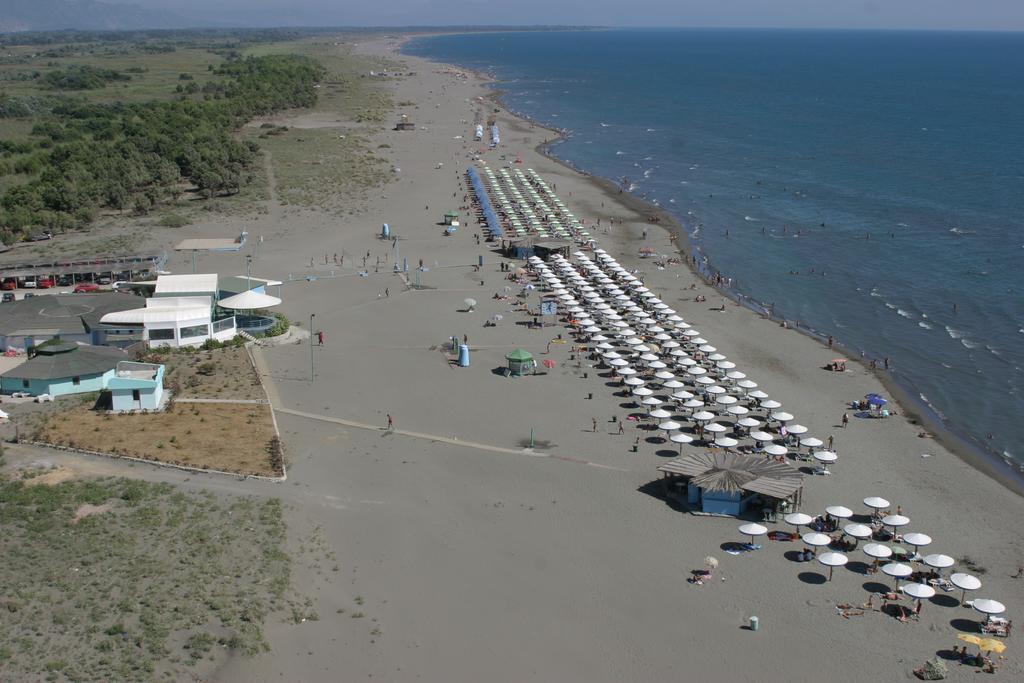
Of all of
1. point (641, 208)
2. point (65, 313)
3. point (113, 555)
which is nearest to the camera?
point (113, 555)

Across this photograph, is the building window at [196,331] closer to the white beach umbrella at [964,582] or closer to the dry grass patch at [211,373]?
the dry grass patch at [211,373]

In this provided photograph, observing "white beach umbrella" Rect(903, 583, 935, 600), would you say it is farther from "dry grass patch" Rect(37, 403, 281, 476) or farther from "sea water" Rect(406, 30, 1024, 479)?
"dry grass patch" Rect(37, 403, 281, 476)

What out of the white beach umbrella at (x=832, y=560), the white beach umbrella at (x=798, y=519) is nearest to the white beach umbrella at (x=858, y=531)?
the white beach umbrella at (x=798, y=519)

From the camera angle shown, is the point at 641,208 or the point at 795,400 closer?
the point at 795,400


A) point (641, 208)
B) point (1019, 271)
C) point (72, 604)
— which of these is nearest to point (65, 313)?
point (72, 604)

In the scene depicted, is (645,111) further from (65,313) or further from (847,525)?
(847,525)
